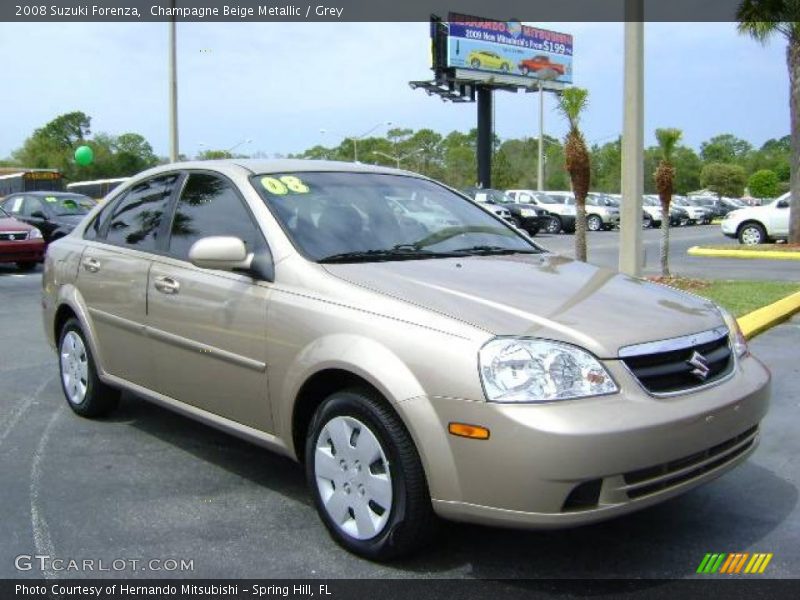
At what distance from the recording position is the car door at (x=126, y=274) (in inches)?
178

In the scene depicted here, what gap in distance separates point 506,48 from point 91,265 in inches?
1949

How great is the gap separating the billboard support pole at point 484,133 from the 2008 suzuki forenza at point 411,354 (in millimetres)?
47912

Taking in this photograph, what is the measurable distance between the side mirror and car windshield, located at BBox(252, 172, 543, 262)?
0.84 feet

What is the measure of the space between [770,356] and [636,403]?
15.2 feet

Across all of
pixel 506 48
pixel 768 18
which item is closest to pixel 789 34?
pixel 768 18

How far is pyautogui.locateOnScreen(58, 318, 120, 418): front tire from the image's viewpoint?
5133mm

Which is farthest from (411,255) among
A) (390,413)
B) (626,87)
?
(626,87)

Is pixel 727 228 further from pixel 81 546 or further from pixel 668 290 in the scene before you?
pixel 81 546

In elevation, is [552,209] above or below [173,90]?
below

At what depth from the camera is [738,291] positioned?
10.6 metres

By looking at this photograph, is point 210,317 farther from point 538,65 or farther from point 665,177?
point 538,65

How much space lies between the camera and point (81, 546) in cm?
343

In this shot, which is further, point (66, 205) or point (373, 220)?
point (66, 205)

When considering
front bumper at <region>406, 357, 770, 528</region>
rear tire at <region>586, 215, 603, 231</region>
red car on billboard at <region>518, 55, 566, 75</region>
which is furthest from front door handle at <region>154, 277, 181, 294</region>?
red car on billboard at <region>518, 55, 566, 75</region>
